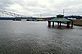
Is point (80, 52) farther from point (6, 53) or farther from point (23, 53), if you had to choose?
point (6, 53)

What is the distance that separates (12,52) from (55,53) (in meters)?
6.52

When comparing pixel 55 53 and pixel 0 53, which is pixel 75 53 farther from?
pixel 0 53

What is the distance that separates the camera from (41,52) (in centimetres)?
2450

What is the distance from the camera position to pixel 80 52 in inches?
960

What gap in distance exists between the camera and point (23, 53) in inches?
934

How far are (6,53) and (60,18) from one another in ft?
226

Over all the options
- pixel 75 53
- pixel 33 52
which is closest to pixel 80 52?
pixel 75 53

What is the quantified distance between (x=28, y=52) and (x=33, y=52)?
768mm

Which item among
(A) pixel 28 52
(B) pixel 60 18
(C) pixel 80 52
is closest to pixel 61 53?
(C) pixel 80 52

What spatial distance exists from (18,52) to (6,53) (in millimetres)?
1823

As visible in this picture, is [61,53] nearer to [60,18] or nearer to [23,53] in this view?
[23,53]

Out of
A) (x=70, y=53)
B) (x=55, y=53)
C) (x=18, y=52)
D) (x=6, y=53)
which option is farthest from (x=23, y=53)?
(x=70, y=53)

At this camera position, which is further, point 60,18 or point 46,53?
point 60,18

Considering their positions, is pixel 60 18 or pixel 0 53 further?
pixel 60 18
